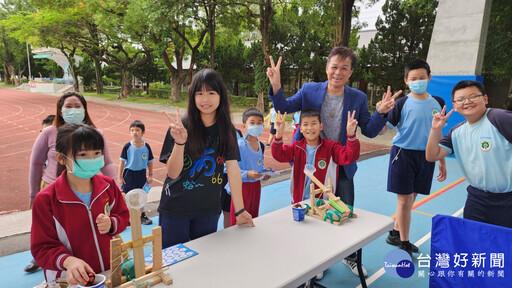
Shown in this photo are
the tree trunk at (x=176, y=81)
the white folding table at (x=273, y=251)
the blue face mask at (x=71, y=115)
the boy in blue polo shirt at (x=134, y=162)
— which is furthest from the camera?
the tree trunk at (x=176, y=81)

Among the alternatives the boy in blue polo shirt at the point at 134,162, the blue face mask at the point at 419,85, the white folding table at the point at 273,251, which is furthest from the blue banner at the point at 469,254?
the boy in blue polo shirt at the point at 134,162

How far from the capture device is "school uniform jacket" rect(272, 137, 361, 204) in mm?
2822

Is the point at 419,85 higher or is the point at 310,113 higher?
the point at 419,85

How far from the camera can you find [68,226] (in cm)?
174

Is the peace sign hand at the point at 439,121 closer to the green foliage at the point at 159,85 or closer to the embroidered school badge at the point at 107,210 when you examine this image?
the embroidered school badge at the point at 107,210

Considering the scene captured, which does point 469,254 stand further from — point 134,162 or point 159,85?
point 159,85

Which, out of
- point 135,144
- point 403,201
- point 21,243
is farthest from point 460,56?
point 21,243

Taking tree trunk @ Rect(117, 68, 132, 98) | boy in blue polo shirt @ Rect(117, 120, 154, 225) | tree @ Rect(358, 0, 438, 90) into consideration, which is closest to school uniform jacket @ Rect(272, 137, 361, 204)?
boy in blue polo shirt @ Rect(117, 120, 154, 225)

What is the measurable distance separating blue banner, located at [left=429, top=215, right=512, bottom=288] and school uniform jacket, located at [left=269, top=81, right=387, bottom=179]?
3.08 feet

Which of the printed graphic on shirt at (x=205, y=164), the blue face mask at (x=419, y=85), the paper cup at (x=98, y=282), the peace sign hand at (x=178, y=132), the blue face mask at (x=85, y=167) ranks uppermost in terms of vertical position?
the blue face mask at (x=419, y=85)

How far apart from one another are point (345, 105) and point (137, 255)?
6.91 ft

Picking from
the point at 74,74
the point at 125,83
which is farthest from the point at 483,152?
the point at 74,74

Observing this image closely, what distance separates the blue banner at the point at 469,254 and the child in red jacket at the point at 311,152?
858 millimetres

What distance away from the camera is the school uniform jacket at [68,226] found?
1.66 m
